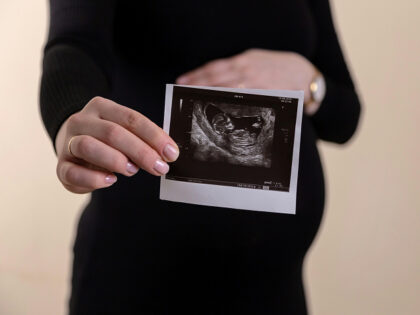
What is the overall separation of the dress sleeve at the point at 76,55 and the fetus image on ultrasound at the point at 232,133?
0.49 feet

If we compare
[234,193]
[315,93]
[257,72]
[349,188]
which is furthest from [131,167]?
[349,188]

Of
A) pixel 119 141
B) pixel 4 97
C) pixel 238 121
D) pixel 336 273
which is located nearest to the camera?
pixel 119 141

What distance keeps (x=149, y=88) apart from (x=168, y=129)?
15 cm

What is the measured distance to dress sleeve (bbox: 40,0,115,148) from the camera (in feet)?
1.77

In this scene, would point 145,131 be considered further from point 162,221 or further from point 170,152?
point 162,221

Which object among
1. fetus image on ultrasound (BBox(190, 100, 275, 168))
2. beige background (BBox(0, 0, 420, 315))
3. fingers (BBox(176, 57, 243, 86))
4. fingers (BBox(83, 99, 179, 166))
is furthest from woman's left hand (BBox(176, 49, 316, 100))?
beige background (BBox(0, 0, 420, 315))

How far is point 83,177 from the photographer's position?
436mm

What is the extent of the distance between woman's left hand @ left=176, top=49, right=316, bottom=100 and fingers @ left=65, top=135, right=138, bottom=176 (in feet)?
0.76

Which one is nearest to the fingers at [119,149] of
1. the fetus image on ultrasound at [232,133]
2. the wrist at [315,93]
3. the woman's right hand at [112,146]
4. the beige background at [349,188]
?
the woman's right hand at [112,146]

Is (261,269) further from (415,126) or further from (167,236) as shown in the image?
(415,126)

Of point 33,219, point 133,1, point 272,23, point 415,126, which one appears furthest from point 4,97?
point 415,126

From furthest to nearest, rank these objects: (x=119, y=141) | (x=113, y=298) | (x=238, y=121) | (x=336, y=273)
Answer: (x=336, y=273)
(x=113, y=298)
(x=238, y=121)
(x=119, y=141)

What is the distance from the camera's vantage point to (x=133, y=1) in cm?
64

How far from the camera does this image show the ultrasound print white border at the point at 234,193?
0.52 meters
